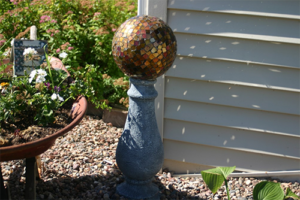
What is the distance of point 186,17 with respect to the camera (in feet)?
8.26

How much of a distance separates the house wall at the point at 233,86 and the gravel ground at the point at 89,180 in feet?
0.62

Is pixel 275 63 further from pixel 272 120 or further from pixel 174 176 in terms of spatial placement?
pixel 174 176

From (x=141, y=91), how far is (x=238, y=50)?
0.81 metres

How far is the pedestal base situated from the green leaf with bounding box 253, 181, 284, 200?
0.81m

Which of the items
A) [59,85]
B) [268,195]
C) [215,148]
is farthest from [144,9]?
[268,195]

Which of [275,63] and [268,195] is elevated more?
[275,63]

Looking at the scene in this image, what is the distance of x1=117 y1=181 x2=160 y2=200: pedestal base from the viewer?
2.44m

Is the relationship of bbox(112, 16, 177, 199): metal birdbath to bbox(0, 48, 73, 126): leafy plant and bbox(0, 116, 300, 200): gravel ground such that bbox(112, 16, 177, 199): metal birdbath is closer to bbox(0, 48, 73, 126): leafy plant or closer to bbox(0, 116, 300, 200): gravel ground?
bbox(0, 116, 300, 200): gravel ground

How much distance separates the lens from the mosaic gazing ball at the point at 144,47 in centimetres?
204

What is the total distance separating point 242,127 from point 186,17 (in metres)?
0.94

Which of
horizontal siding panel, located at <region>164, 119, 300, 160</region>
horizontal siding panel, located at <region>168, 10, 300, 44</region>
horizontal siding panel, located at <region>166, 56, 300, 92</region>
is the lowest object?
horizontal siding panel, located at <region>164, 119, 300, 160</region>

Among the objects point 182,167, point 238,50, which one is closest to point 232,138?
point 182,167

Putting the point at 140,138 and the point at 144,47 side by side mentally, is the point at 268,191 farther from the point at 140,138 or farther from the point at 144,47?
the point at 144,47

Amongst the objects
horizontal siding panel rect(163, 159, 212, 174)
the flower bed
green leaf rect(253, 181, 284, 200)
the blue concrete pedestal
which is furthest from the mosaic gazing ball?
horizontal siding panel rect(163, 159, 212, 174)
